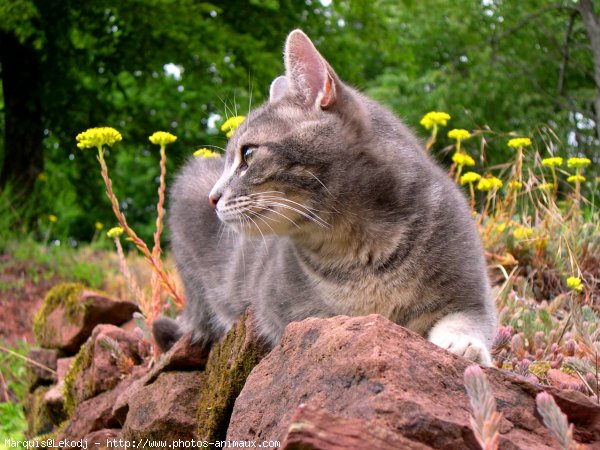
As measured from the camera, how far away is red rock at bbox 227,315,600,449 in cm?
179

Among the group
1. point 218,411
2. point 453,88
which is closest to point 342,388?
point 218,411

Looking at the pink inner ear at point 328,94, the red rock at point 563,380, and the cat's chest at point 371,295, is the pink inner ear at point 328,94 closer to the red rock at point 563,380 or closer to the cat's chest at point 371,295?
the cat's chest at point 371,295

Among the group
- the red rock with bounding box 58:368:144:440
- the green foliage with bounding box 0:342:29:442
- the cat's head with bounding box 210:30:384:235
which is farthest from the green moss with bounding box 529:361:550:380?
the green foliage with bounding box 0:342:29:442

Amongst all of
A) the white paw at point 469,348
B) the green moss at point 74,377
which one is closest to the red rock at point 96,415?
the green moss at point 74,377

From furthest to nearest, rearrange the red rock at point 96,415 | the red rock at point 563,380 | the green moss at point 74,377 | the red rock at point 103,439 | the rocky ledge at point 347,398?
the green moss at point 74,377, the red rock at point 96,415, the red rock at point 103,439, the red rock at point 563,380, the rocky ledge at point 347,398

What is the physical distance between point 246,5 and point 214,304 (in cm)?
706

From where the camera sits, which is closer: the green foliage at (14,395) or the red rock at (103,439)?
the red rock at (103,439)

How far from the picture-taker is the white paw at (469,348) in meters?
2.38

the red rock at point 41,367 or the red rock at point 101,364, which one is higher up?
the red rock at point 101,364

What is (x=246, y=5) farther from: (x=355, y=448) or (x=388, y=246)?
(x=355, y=448)

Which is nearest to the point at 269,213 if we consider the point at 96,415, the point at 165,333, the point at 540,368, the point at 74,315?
the point at 540,368

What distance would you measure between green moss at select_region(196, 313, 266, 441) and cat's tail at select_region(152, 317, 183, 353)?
761 mm

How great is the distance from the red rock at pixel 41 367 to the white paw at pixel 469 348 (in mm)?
3486

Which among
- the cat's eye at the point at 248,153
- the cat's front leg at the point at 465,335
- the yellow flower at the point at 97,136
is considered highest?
the cat's eye at the point at 248,153
